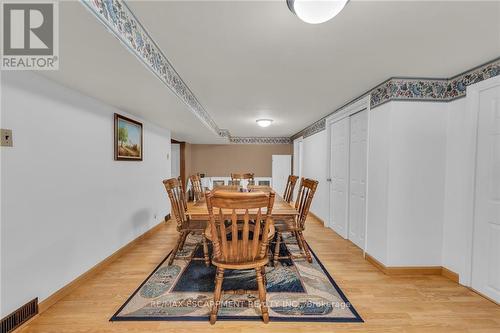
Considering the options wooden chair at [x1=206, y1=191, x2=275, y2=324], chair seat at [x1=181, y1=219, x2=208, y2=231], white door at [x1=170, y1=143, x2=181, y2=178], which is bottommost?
chair seat at [x1=181, y1=219, x2=208, y2=231]

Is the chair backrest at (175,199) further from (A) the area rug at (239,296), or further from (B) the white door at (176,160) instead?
(B) the white door at (176,160)

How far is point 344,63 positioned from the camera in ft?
6.71

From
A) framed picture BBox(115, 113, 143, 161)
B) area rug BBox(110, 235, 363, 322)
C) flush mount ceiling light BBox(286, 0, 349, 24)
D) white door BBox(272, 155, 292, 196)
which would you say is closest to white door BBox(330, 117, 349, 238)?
area rug BBox(110, 235, 363, 322)

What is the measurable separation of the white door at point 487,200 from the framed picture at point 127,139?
4.02 meters

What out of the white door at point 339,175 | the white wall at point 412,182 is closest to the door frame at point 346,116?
the white door at point 339,175

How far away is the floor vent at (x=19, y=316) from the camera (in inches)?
60.4

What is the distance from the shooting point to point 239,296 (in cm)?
205

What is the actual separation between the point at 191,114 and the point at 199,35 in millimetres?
1616

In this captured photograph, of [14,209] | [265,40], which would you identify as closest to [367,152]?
[265,40]

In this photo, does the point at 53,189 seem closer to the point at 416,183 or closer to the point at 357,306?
the point at 357,306

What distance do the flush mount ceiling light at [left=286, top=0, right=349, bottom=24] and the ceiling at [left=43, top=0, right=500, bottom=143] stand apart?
23cm

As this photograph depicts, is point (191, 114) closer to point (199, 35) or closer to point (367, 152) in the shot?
point (199, 35)

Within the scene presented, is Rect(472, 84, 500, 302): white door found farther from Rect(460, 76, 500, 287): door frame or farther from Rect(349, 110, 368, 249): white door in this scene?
Rect(349, 110, 368, 249): white door

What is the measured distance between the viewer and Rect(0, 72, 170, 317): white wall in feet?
5.25
